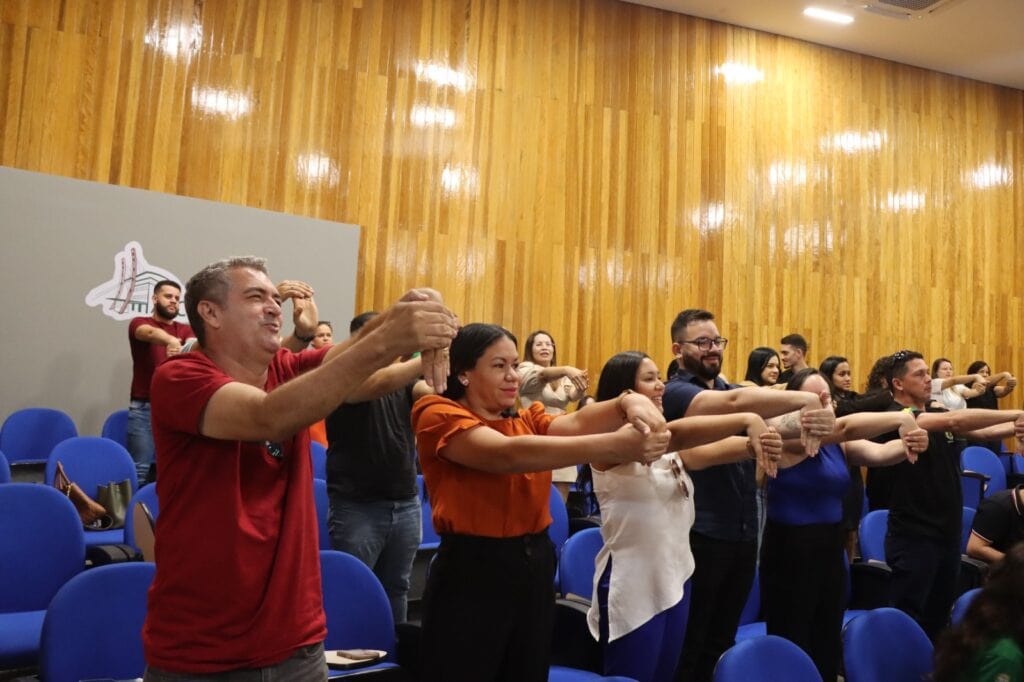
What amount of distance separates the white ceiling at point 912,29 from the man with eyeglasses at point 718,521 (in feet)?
20.6

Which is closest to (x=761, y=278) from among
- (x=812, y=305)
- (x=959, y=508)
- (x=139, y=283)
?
(x=812, y=305)

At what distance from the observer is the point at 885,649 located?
2.56 m

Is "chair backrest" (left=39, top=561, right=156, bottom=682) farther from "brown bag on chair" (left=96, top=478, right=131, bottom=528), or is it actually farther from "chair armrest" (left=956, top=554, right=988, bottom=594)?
"chair armrest" (left=956, top=554, right=988, bottom=594)

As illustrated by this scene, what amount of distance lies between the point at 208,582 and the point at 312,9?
258 inches

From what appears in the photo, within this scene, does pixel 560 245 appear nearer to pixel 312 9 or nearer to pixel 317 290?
pixel 317 290

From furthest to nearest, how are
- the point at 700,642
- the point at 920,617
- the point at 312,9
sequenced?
the point at 312,9
the point at 920,617
the point at 700,642

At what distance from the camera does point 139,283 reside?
20.4ft

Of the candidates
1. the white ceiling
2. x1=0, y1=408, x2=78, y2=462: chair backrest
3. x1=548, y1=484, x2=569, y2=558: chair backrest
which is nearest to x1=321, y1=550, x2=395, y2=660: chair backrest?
x1=548, y1=484, x2=569, y2=558: chair backrest

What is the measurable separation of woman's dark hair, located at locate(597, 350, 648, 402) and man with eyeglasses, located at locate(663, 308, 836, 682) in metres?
0.27

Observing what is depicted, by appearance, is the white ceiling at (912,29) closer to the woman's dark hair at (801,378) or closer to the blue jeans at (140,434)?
the woman's dark hair at (801,378)

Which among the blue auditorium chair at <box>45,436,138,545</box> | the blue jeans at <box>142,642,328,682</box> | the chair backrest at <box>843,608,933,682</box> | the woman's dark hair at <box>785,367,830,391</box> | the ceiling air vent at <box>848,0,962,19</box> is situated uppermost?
the ceiling air vent at <box>848,0,962,19</box>

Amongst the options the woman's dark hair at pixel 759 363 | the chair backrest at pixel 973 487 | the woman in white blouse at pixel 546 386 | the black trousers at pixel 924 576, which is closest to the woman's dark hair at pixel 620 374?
the black trousers at pixel 924 576

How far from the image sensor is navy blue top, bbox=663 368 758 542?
128 inches

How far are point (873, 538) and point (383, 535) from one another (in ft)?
8.20
